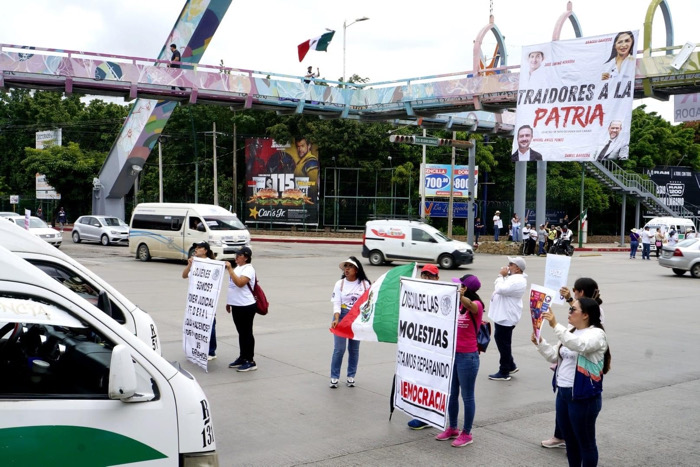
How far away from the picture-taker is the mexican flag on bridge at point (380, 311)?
718 centimetres

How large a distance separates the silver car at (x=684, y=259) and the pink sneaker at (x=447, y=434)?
20.8 m

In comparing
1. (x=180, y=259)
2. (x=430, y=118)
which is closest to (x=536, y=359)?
(x=180, y=259)

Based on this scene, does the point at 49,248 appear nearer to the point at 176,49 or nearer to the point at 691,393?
the point at 691,393

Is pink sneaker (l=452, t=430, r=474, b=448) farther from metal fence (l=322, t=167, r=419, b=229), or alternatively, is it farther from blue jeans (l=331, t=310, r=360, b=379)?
metal fence (l=322, t=167, r=419, b=229)

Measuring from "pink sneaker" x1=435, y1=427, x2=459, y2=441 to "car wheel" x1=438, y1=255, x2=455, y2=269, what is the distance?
62.1 ft

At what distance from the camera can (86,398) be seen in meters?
3.77

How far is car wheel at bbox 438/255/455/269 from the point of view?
2542cm

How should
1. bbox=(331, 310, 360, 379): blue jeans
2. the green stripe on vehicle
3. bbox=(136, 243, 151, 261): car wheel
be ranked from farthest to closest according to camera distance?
bbox=(136, 243, 151, 261): car wheel < bbox=(331, 310, 360, 379): blue jeans < the green stripe on vehicle

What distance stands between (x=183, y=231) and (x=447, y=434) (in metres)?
19.4

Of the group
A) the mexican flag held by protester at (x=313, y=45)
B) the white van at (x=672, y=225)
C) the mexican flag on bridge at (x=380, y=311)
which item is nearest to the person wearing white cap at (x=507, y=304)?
the mexican flag on bridge at (x=380, y=311)

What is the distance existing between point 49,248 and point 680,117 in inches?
800

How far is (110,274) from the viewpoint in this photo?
67.4 ft

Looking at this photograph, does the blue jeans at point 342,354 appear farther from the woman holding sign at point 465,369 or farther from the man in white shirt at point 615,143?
the man in white shirt at point 615,143

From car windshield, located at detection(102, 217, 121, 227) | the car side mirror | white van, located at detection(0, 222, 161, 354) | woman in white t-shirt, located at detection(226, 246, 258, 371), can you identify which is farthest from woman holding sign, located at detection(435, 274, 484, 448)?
car windshield, located at detection(102, 217, 121, 227)
